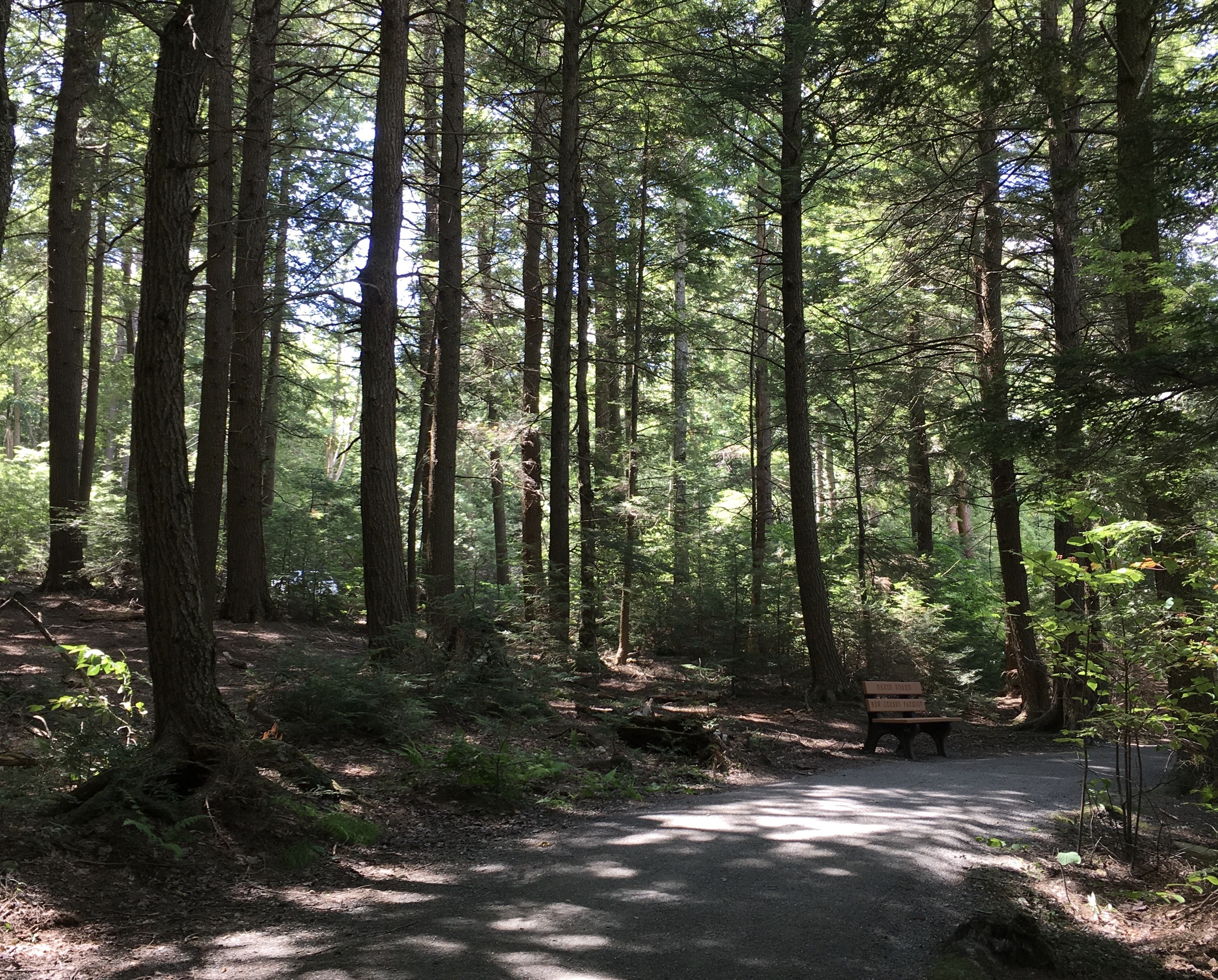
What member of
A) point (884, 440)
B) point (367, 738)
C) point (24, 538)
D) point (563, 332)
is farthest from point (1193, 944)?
point (24, 538)

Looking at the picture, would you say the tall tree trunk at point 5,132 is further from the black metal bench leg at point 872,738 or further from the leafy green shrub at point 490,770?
the black metal bench leg at point 872,738

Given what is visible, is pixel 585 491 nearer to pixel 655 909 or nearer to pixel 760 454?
pixel 760 454

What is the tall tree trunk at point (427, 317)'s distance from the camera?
605 inches

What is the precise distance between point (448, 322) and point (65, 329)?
7036 millimetres

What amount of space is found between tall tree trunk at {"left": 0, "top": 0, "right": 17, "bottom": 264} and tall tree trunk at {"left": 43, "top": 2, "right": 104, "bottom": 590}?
10.2 m

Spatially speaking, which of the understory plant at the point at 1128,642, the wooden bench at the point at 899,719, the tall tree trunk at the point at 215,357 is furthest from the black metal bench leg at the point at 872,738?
the tall tree trunk at the point at 215,357

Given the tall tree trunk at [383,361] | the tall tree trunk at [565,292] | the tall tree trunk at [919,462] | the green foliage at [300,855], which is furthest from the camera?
the tall tree trunk at [919,462]

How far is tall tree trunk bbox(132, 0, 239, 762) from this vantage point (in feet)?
18.5

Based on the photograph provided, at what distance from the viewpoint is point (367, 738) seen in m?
7.98

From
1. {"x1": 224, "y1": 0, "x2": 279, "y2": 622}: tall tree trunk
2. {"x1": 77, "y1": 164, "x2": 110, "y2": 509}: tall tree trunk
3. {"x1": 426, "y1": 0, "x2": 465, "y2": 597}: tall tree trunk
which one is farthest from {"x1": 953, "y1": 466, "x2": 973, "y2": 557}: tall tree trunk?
{"x1": 77, "y1": 164, "x2": 110, "y2": 509}: tall tree trunk

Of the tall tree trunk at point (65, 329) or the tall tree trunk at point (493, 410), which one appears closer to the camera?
the tall tree trunk at point (65, 329)

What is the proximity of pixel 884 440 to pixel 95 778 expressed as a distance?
1706 cm

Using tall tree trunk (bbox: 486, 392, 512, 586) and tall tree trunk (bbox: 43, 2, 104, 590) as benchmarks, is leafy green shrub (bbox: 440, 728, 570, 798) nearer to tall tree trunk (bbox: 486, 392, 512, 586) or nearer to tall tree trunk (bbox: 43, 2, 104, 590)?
tall tree trunk (bbox: 486, 392, 512, 586)

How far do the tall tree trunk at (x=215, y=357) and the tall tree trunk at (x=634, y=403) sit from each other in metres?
7.34
